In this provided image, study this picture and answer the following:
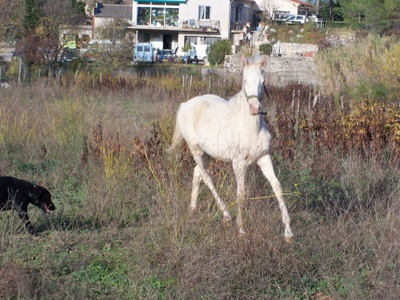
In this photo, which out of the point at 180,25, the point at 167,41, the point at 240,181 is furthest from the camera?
the point at 167,41

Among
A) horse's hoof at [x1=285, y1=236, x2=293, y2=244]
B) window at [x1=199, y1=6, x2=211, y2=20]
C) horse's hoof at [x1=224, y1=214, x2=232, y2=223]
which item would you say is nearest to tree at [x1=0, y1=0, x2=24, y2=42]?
window at [x1=199, y1=6, x2=211, y2=20]

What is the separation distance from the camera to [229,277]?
19.0 ft

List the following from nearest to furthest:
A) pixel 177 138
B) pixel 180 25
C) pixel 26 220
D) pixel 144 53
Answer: pixel 26 220 → pixel 177 138 → pixel 144 53 → pixel 180 25

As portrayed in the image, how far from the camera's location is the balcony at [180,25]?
200 ft

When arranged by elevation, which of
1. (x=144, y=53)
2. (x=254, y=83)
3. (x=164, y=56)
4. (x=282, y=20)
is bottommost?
(x=164, y=56)

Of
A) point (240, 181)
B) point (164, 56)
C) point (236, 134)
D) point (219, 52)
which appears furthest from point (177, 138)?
point (164, 56)

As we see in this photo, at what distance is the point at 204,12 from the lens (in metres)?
62.2

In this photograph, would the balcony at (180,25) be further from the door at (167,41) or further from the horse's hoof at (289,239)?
the horse's hoof at (289,239)

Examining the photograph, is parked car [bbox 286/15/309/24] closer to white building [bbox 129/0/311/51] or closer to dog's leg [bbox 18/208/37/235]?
white building [bbox 129/0/311/51]

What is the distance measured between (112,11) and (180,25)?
7.85 m

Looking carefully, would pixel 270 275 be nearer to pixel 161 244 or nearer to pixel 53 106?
pixel 161 244

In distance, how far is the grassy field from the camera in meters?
5.79

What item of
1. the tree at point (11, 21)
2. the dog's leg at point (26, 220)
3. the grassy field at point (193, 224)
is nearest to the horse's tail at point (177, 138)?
the grassy field at point (193, 224)

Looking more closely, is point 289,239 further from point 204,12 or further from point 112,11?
point 112,11
